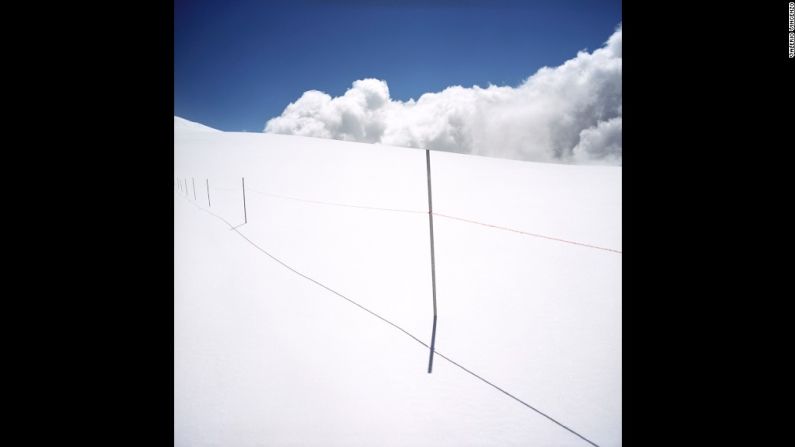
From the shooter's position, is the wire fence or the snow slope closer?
the snow slope

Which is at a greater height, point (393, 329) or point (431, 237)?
point (431, 237)

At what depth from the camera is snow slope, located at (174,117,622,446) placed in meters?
1.76

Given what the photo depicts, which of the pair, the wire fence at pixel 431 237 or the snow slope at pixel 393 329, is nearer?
the snow slope at pixel 393 329

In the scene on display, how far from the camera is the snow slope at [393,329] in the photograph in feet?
5.78

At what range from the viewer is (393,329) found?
2.58 meters

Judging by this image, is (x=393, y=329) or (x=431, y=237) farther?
(x=431, y=237)
